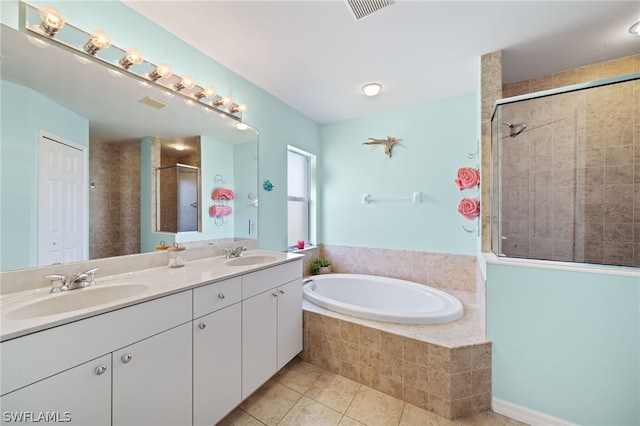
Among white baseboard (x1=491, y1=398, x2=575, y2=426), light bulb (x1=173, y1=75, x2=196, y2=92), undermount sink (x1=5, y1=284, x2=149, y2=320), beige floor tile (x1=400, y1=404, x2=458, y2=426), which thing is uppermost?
light bulb (x1=173, y1=75, x2=196, y2=92)

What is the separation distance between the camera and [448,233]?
2.51 m

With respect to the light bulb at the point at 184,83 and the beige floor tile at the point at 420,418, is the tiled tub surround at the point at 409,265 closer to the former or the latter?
the beige floor tile at the point at 420,418

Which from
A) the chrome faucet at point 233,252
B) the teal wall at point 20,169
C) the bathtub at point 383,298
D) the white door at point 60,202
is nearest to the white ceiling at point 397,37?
the teal wall at point 20,169

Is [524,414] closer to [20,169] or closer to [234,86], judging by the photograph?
[20,169]

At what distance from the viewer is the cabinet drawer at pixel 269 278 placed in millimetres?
1463

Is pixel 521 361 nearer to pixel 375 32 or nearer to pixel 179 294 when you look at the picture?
pixel 179 294

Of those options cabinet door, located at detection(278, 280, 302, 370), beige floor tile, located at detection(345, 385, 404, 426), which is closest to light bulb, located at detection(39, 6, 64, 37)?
cabinet door, located at detection(278, 280, 302, 370)

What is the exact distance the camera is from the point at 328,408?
4.94 ft

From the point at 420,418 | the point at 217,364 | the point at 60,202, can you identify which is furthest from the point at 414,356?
the point at 60,202

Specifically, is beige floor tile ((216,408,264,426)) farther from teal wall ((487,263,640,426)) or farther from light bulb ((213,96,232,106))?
light bulb ((213,96,232,106))

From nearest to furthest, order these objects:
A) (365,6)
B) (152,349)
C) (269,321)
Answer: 1. (152,349)
2. (365,6)
3. (269,321)

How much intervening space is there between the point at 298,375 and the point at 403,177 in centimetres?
225

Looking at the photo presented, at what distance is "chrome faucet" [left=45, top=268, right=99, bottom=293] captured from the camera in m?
1.05

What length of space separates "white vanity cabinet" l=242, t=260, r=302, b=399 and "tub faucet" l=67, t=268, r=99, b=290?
71cm
